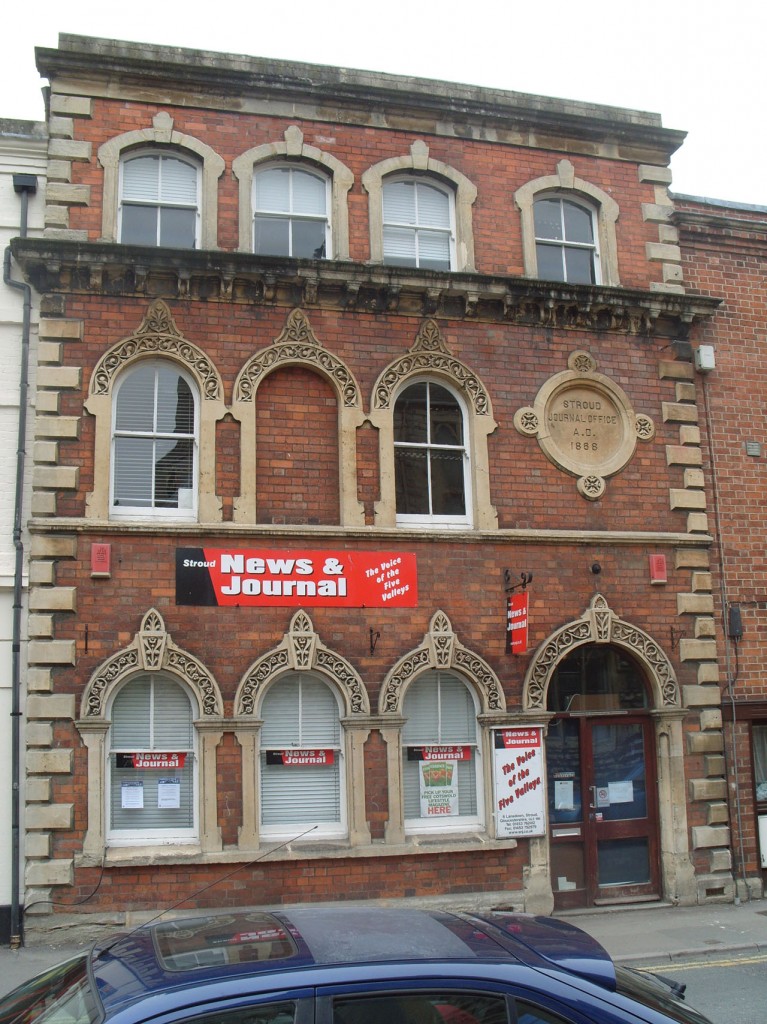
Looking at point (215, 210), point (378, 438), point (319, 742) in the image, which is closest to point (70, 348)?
point (215, 210)

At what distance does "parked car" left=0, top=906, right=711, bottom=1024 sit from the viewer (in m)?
3.37

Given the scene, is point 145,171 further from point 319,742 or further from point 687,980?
point 687,980

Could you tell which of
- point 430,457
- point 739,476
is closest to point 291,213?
point 430,457

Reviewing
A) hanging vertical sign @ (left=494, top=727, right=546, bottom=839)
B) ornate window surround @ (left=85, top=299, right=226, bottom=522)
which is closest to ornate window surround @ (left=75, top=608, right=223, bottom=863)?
ornate window surround @ (left=85, top=299, right=226, bottom=522)

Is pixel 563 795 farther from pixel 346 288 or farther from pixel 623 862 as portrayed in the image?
pixel 346 288

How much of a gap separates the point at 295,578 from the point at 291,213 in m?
5.03

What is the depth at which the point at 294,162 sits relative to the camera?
13.6 metres

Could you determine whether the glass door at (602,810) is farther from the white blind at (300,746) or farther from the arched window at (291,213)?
the arched window at (291,213)

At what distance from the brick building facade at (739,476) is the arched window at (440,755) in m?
3.65

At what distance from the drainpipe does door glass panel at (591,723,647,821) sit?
7.15 meters

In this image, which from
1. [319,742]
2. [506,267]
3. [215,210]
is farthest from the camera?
[506,267]

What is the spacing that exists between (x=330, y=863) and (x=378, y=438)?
5.30 m

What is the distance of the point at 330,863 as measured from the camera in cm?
1183

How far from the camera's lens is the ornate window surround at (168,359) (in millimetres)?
12070
